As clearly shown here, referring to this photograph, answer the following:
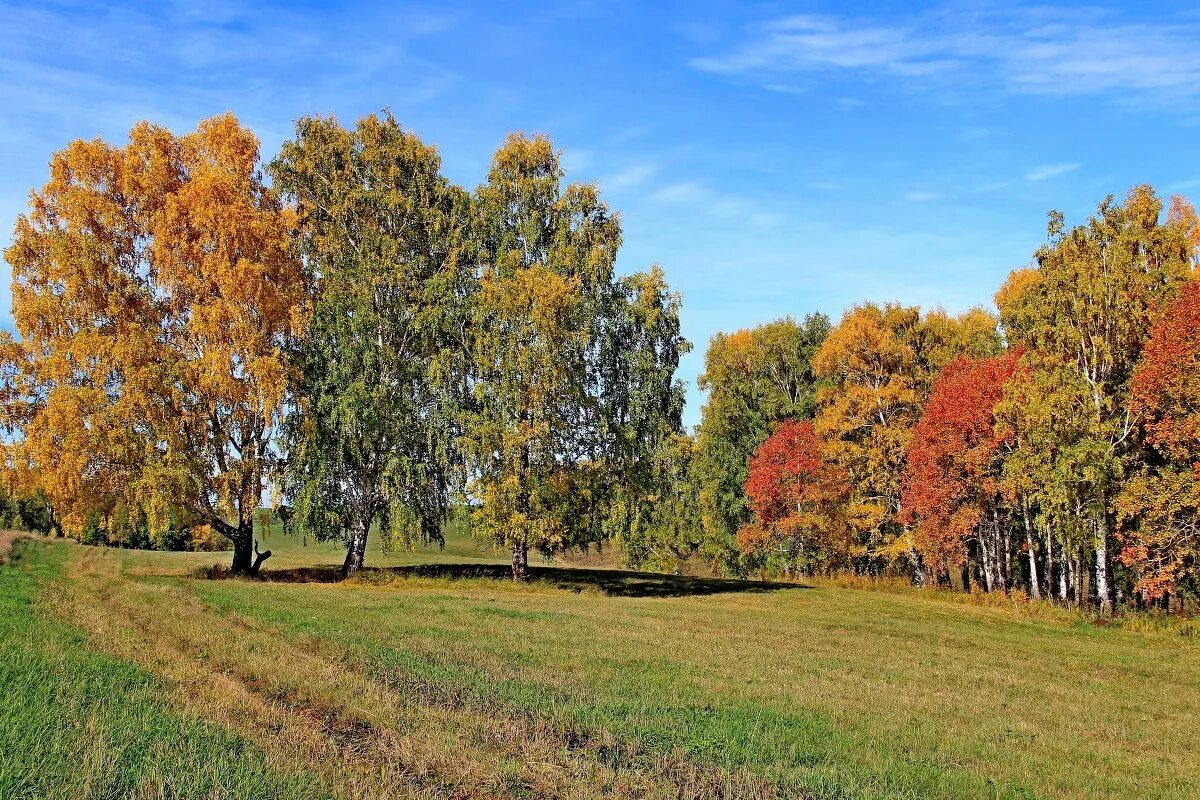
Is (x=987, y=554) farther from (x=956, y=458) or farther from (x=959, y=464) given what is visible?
(x=956, y=458)

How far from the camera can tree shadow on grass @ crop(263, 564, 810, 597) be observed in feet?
131

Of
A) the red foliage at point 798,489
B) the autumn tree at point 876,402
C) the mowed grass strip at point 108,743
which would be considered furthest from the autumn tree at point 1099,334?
the mowed grass strip at point 108,743

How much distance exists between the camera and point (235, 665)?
38.8 feet

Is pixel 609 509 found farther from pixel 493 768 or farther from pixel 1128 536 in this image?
pixel 493 768

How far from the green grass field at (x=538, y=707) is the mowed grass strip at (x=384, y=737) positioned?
0.04 meters

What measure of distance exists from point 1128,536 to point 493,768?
3614 cm

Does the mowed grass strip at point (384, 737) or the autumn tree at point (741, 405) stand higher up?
the autumn tree at point (741, 405)

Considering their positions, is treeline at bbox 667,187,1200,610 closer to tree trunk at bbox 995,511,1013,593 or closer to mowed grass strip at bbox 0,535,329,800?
tree trunk at bbox 995,511,1013,593

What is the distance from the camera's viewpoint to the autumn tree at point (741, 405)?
64625mm

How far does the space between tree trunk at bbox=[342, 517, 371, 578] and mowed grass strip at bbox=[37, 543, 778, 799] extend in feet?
87.5

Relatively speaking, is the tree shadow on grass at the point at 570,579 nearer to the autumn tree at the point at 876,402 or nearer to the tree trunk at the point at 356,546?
the tree trunk at the point at 356,546

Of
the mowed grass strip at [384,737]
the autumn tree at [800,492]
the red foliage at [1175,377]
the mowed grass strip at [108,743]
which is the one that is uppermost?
the red foliage at [1175,377]

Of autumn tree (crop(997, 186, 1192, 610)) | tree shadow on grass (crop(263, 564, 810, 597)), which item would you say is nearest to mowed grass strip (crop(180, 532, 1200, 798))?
autumn tree (crop(997, 186, 1192, 610))

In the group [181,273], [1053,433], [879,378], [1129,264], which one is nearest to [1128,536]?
[1053,433]
